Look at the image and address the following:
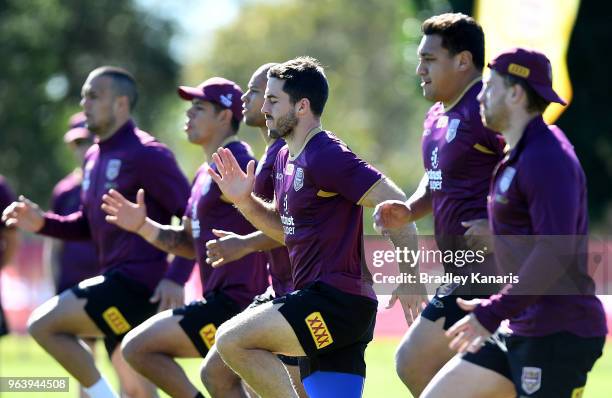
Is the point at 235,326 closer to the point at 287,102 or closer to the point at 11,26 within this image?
the point at 287,102

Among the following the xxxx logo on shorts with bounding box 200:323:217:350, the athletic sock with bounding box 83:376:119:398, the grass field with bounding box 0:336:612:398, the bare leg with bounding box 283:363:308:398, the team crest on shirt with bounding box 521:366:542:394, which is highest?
the team crest on shirt with bounding box 521:366:542:394

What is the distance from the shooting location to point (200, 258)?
9.07 meters

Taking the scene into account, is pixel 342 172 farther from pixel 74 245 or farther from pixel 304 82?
pixel 74 245

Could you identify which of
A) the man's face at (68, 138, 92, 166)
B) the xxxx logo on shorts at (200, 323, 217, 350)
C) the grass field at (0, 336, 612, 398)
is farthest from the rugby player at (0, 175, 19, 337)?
the xxxx logo on shorts at (200, 323, 217, 350)

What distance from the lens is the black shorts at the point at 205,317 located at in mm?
8703

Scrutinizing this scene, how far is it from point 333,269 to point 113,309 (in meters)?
3.00

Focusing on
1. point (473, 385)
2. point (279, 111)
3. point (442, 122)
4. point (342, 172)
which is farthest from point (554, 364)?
point (279, 111)

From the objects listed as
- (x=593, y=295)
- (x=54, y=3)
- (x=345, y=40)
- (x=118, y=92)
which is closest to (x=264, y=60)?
(x=345, y=40)

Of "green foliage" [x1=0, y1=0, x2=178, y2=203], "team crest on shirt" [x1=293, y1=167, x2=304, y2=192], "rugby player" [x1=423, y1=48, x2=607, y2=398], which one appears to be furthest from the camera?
"green foliage" [x1=0, y1=0, x2=178, y2=203]

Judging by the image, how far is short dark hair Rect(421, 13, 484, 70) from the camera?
777 cm

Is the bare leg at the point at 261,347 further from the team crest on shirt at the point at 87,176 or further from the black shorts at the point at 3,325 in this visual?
the black shorts at the point at 3,325

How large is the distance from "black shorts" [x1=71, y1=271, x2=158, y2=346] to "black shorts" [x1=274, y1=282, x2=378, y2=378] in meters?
2.75

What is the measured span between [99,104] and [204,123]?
132 cm

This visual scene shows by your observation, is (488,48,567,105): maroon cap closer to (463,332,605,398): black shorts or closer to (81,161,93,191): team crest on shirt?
(463,332,605,398): black shorts
